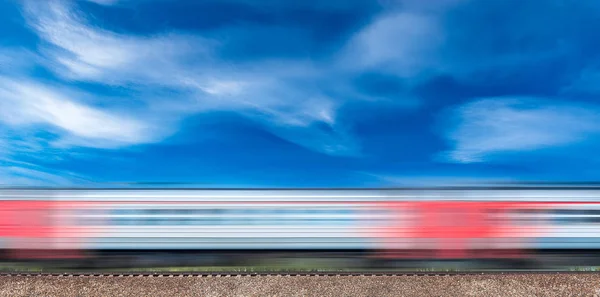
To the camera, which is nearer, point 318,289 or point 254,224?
point 318,289

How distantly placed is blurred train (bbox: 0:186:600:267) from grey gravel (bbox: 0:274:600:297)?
60.6 inches

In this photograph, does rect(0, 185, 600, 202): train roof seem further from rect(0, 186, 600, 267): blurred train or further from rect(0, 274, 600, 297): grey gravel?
rect(0, 274, 600, 297): grey gravel

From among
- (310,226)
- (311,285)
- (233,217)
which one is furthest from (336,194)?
(311,285)

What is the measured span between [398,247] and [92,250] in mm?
6322

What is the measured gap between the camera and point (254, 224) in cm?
924

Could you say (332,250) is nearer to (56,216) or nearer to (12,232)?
(56,216)

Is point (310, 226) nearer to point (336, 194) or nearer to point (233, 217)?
point (336, 194)

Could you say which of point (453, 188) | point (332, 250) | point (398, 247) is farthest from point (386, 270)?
point (453, 188)

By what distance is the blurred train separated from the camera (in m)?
9.23

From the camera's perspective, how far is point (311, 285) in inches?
292

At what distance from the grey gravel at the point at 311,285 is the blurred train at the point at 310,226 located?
5.05 feet

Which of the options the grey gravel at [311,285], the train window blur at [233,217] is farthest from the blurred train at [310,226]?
the grey gravel at [311,285]

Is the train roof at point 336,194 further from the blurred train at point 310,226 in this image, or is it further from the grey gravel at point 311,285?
the grey gravel at point 311,285

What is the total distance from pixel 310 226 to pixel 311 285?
1959 millimetres
